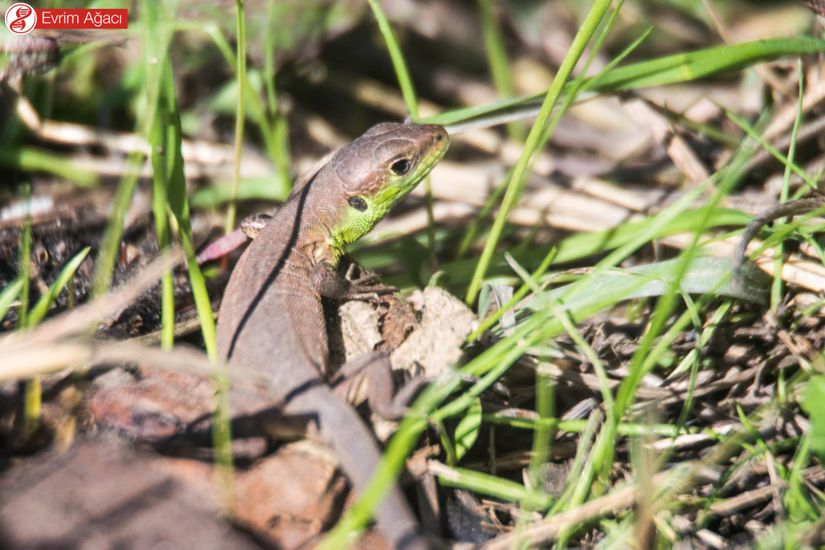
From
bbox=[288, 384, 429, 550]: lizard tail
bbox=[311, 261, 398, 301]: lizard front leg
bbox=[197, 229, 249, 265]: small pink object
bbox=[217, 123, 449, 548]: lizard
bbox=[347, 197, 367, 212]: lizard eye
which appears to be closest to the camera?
bbox=[288, 384, 429, 550]: lizard tail

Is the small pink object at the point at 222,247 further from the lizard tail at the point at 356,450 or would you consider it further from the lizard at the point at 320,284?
the lizard tail at the point at 356,450

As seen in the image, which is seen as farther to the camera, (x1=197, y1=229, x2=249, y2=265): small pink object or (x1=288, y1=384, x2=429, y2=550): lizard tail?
(x1=197, y1=229, x2=249, y2=265): small pink object

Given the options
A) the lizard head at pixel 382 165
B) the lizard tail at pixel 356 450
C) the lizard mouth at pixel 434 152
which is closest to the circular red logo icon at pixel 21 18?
the lizard head at pixel 382 165

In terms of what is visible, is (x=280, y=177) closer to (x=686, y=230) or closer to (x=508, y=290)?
(x=508, y=290)

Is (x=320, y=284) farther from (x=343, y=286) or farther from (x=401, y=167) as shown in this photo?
(x=401, y=167)

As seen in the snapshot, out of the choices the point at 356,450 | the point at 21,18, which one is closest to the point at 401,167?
the point at 356,450

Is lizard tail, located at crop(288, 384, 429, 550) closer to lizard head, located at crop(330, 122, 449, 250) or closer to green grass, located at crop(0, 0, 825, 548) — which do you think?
green grass, located at crop(0, 0, 825, 548)

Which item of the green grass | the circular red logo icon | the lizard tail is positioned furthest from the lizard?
the circular red logo icon
